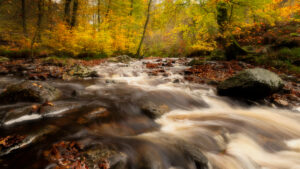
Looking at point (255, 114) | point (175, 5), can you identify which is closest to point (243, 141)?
point (255, 114)

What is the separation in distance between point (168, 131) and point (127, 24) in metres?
12.9

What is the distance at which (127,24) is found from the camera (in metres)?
13.8

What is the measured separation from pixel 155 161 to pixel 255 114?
10.6 ft

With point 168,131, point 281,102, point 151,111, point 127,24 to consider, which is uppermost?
point 127,24

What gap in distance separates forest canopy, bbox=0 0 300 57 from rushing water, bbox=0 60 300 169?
4.91 meters

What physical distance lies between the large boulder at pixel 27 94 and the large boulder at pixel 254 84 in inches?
191

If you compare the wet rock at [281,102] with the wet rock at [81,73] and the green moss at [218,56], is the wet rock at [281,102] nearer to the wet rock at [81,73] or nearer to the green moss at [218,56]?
the green moss at [218,56]

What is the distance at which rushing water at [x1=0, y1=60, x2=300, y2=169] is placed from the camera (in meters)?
2.00

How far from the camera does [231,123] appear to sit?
10.9 ft

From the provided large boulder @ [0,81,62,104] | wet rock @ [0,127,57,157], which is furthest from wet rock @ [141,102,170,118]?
large boulder @ [0,81,62,104]

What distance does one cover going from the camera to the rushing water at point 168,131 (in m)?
2.00

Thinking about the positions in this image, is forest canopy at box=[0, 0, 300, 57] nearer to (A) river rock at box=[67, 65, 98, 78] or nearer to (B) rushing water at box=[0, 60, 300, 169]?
(A) river rock at box=[67, 65, 98, 78]

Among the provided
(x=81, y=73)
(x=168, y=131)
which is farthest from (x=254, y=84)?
(x=81, y=73)

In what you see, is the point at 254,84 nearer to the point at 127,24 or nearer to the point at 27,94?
the point at 27,94
